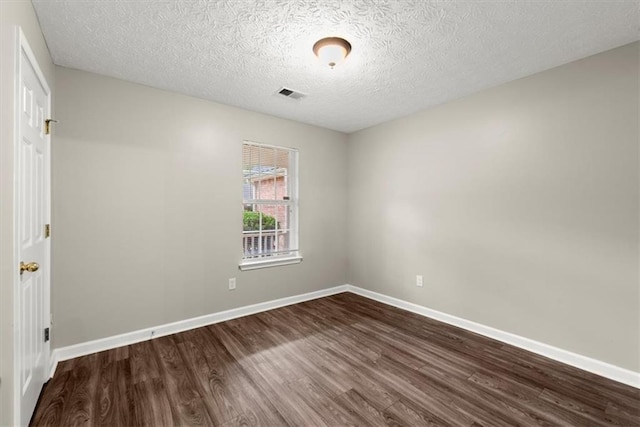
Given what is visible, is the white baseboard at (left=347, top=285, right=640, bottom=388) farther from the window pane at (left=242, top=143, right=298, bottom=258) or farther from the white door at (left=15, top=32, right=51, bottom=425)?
the white door at (left=15, top=32, right=51, bottom=425)

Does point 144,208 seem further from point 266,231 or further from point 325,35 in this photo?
point 325,35

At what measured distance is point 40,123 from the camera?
1978mm

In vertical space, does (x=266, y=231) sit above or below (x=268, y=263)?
above

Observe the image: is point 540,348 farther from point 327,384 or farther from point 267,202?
point 267,202

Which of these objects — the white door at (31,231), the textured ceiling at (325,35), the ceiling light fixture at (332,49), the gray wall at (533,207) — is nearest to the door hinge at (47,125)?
the white door at (31,231)

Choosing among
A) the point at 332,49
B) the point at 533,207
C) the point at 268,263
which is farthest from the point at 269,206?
the point at 533,207

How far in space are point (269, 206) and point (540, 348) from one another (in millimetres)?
3195

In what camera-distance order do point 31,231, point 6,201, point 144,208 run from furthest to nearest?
point 144,208
point 31,231
point 6,201

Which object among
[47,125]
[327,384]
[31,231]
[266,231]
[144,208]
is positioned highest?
[47,125]

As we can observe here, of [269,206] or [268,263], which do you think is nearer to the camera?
[268,263]

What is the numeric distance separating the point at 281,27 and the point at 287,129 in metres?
1.91

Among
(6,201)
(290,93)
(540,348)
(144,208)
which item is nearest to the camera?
(6,201)

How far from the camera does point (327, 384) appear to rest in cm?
→ 205

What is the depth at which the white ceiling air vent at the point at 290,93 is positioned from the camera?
→ 2912 millimetres
